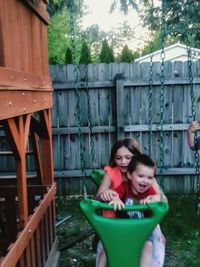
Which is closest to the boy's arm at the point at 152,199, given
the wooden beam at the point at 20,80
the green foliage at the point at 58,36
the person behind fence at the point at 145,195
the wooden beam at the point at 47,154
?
the person behind fence at the point at 145,195

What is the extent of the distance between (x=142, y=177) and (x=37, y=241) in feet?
3.57

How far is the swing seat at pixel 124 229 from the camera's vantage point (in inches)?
89.2

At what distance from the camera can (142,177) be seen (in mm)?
2574

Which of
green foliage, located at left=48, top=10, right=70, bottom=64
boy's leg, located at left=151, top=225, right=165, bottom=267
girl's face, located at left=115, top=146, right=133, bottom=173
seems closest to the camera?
boy's leg, located at left=151, top=225, right=165, bottom=267

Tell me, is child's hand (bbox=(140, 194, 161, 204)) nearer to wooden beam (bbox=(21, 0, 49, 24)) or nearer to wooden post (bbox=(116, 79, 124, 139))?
wooden beam (bbox=(21, 0, 49, 24))

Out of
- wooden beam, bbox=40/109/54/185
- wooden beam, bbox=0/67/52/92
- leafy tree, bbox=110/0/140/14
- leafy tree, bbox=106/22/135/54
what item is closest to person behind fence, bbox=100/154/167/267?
wooden beam, bbox=0/67/52/92

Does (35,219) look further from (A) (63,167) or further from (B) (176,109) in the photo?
(B) (176,109)

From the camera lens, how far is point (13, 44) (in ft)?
8.12

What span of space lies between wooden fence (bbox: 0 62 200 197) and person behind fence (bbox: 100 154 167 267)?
10.0 ft

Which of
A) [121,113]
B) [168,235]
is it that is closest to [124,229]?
[168,235]

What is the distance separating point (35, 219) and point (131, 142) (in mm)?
965

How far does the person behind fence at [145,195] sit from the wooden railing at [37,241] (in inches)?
25.3

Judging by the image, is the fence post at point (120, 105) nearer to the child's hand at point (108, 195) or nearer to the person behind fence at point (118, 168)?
the person behind fence at point (118, 168)

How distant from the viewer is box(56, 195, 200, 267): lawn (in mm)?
4031
